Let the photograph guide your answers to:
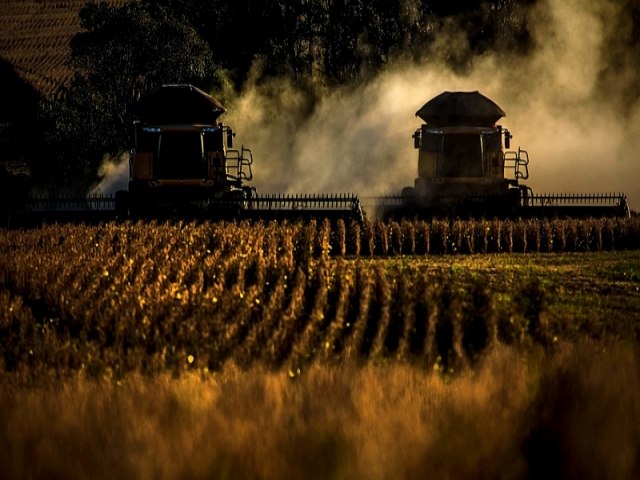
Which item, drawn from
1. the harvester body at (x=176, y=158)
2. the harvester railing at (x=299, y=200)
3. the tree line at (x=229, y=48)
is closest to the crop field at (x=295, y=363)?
the harvester railing at (x=299, y=200)

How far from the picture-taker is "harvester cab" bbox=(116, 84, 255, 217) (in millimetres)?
30906

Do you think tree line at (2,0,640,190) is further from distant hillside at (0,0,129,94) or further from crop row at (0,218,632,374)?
distant hillside at (0,0,129,94)

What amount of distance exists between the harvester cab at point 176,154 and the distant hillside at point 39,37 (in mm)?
80130

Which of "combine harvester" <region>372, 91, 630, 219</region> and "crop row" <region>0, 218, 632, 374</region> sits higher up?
"combine harvester" <region>372, 91, 630, 219</region>

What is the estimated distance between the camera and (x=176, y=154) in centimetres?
3128

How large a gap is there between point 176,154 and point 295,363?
21881 mm

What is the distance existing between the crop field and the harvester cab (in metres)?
5.21

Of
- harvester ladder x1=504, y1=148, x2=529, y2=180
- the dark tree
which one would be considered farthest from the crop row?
the dark tree

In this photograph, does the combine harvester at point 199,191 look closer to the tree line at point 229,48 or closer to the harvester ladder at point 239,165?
the harvester ladder at point 239,165

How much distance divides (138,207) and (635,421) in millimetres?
25178

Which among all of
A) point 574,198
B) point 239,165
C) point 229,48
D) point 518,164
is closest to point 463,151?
point 518,164

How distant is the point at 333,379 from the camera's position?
7.17 meters

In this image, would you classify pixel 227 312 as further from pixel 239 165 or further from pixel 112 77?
pixel 112 77

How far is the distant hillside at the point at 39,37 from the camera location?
118062 millimetres
